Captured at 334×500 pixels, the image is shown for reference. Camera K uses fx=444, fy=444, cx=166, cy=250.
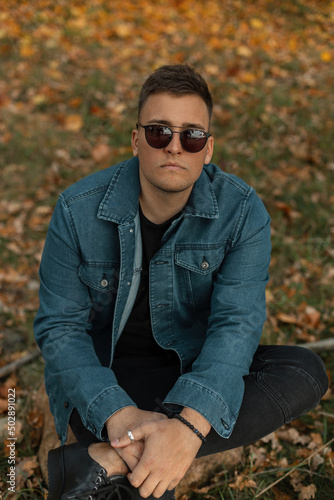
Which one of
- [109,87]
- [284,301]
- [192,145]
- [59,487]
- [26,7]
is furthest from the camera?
[26,7]

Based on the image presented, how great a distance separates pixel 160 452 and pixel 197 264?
3.41 ft

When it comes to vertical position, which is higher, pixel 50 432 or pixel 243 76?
pixel 243 76

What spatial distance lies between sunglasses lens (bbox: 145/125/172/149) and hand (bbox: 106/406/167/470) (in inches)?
52.2

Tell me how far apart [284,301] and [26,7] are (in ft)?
23.1

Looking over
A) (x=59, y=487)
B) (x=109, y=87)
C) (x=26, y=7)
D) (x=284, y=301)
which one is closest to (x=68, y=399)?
(x=59, y=487)

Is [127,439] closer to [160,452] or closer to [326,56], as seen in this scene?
[160,452]

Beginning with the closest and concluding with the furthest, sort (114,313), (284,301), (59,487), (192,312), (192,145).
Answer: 1. (59,487)
2. (192,145)
3. (114,313)
4. (192,312)
5. (284,301)

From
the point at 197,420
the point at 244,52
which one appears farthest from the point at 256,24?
the point at 197,420

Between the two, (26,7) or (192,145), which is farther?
(26,7)

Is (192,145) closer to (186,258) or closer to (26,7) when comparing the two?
(186,258)

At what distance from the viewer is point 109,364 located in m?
2.60

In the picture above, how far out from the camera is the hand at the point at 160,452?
1.92 metres

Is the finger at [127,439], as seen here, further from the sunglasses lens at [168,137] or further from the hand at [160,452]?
the sunglasses lens at [168,137]

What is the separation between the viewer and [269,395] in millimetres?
2299
